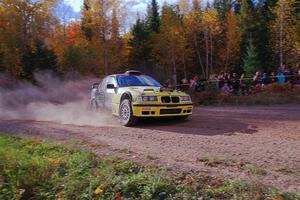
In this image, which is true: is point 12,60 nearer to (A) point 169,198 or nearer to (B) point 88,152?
(B) point 88,152

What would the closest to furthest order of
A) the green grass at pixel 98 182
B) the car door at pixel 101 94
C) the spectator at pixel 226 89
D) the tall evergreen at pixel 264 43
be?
1. the green grass at pixel 98 182
2. the car door at pixel 101 94
3. the spectator at pixel 226 89
4. the tall evergreen at pixel 264 43

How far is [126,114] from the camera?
10.9m

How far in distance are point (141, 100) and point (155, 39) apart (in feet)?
134

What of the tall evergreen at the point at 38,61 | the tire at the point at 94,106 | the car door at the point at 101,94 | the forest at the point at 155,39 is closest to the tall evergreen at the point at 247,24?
the forest at the point at 155,39

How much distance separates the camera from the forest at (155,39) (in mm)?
39656

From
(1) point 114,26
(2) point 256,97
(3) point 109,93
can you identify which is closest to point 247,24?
(1) point 114,26

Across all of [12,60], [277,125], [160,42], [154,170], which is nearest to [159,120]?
[277,125]

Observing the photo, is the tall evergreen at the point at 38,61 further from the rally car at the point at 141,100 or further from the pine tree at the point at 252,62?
the rally car at the point at 141,100

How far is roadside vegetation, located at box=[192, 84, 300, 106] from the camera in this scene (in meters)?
17.1

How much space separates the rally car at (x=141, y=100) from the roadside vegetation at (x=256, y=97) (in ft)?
22.1

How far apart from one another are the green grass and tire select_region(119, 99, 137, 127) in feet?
10.7

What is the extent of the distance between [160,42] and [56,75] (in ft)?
64.0

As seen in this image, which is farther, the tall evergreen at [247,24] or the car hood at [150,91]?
the tall evergreen at [247,24]

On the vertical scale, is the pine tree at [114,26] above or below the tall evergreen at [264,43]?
above
